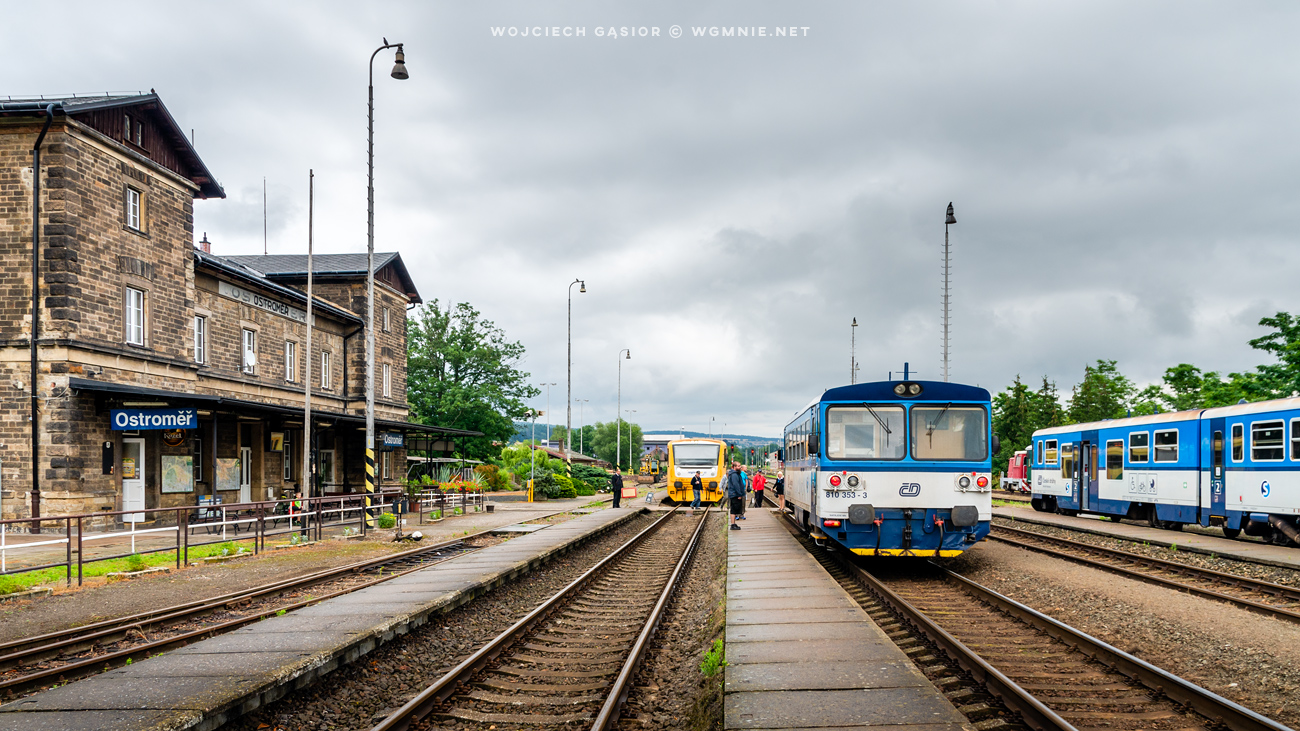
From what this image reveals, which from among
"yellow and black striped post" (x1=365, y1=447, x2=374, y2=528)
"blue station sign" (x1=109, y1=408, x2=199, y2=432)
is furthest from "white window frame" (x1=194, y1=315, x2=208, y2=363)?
"yellow and black striped post" (x1=365, y1=447, x2=374, y2=528)

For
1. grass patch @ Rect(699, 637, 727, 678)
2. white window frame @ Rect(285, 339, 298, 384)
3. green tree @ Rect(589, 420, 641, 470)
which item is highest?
white window frame @ Rect(285, 339, 298, 384)

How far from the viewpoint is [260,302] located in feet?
102

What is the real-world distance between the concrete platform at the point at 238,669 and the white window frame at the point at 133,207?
16.5m

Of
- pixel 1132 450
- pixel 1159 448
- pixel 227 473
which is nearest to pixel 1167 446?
pixel 1159 448

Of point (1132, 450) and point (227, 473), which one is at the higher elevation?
point (1132, 450)

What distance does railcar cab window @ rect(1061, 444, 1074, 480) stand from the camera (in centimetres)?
2792

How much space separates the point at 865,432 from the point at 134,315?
66.0 ft

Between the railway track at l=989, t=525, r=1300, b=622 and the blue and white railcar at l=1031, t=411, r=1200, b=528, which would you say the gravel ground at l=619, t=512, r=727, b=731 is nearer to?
the railway track at l=989, t=525, r=1300, b=622

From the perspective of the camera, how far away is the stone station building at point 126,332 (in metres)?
20.7

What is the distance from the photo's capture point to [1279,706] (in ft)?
22.4

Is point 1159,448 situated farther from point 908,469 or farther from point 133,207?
point 133,207

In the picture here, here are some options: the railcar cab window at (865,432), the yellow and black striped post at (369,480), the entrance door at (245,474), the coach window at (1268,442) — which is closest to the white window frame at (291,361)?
the entrance door at (245,474)

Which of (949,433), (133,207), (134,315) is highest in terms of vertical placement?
(133,207)

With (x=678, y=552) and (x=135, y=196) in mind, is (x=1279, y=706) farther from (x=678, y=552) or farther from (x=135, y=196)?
(x=135, y=196)
